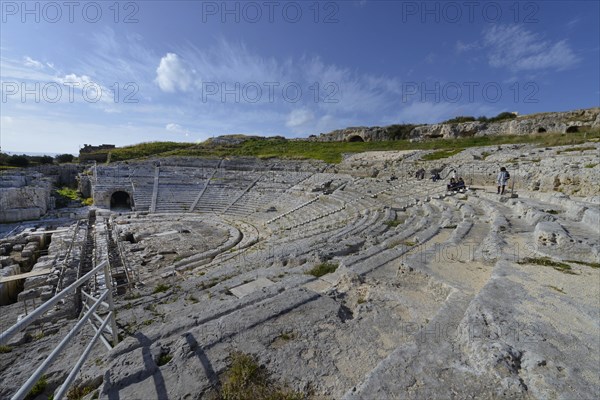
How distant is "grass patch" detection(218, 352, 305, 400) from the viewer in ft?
7.02

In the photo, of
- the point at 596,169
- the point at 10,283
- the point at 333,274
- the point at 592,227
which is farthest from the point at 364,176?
the point at 10,283

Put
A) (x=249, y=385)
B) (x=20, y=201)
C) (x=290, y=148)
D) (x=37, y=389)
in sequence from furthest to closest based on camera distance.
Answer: (x=290, y=148) < (x=20, y=201) < (x=37, y=389) < (x=249, y=385)

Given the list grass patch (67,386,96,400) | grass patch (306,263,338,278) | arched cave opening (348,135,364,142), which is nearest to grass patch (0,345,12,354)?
grass patch (67,386,96,400)

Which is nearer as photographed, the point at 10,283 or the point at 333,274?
the point at 333,274

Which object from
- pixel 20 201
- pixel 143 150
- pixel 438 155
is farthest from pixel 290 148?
pixel 20 201

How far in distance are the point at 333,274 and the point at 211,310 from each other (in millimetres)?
2363

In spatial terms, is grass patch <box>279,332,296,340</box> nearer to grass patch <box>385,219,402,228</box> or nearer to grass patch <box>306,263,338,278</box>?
grass patch <box>306,263,338,278</box>

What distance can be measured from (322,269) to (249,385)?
11.2ft

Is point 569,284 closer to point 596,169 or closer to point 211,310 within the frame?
point 211,310

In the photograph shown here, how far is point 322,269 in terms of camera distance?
5551 mm

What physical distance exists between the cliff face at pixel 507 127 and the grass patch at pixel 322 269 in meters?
37.1

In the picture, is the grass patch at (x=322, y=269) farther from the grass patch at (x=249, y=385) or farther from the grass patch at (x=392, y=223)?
the grass patch at (x=392, y=223)

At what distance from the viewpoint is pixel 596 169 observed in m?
10.5

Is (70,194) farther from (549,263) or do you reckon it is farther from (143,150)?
(549,263)
